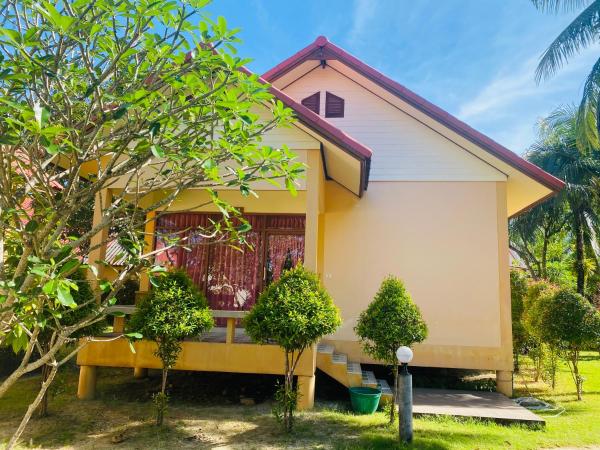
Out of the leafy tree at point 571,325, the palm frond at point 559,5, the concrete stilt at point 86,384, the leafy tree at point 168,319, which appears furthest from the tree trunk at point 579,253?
the concrete stilt at point 86,384

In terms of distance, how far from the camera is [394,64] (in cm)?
1465

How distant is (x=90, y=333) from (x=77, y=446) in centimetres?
161

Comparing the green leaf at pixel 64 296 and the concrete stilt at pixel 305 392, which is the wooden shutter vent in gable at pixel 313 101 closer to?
the concrete stilt at pixel 305 392

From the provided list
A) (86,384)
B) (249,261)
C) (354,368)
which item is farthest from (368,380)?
(86,384)

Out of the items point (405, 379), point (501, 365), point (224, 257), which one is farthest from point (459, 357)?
point (224, 257)

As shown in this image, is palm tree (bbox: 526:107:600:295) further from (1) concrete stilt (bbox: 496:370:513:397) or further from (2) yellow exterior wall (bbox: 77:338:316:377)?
(2) yellow exterior wall (bbox: 77:338:316:377)

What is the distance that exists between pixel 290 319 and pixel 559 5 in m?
12.2

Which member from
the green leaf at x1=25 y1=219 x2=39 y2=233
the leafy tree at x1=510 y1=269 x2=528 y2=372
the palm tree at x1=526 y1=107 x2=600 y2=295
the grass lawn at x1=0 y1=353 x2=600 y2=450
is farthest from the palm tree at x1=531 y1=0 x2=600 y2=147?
the green leaf at x1=25 y1=219 x2=39 y2=233

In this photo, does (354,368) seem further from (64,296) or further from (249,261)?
(64,296)

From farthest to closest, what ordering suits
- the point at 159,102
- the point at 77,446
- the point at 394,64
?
1. the point at 394,64
2. the point at 77,446
3. the point at 159,102

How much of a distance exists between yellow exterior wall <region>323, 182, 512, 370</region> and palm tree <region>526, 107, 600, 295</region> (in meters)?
10.3

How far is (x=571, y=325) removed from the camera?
29.1 feet

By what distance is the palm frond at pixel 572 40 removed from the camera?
11.5 m

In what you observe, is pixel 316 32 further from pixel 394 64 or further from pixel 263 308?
pixel 263 308
